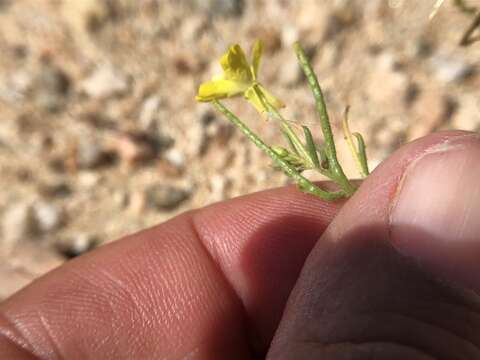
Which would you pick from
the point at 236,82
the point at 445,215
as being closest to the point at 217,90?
the point at 236,82

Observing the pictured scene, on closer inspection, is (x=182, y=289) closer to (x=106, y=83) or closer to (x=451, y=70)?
(x=106, y=83)

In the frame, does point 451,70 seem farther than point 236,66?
Yes

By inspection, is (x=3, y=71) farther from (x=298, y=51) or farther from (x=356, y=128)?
(x=298, y=51)

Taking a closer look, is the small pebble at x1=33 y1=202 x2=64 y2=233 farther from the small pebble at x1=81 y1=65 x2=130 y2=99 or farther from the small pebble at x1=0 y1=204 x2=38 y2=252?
the small pebble at x1=81 y1=65 x2=130 y2=99

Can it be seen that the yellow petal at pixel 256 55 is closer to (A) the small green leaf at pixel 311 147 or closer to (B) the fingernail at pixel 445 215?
(A) the small green leaf at pixel 311 147

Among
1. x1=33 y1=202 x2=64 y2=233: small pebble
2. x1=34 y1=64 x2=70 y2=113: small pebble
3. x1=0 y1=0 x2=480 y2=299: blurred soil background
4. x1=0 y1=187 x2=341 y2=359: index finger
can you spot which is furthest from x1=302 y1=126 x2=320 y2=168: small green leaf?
x1=34 y1=64 x2=70 y2=113: small pebble

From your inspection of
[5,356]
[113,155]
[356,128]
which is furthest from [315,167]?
[113,155]
